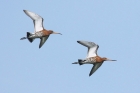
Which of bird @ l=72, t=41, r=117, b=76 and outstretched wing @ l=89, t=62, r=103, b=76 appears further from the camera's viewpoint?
outstretched wing @ l=89, t=62, r=103, b=76

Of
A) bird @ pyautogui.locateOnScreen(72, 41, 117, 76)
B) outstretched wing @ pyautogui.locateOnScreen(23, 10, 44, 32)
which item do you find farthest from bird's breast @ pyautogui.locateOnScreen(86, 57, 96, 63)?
outstretched wing @ pyautogui.locateOnScreen(23, 10, 44, 32)

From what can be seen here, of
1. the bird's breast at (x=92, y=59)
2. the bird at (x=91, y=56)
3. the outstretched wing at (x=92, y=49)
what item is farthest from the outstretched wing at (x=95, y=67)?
the outstretched wing at (x=92, y=49)

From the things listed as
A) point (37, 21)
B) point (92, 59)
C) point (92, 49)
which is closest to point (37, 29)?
point (37, 21)

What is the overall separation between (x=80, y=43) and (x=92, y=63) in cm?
599

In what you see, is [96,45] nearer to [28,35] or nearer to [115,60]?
[115,60]

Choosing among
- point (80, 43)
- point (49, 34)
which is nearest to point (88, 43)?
point (80, 43)

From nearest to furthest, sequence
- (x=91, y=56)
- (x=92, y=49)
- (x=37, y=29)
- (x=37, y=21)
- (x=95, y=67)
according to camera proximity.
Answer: (x=92, y=49), (x=91, y=56), (x=95, y=67), (x=37, y=29), (x=37, y=21)

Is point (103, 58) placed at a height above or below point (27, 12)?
below

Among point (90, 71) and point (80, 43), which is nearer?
point (80, 43)

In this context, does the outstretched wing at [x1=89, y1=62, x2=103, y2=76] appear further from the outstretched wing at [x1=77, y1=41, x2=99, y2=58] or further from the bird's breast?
the outstretched wing at [x1=77, y1=41, x2=99, y2=58]

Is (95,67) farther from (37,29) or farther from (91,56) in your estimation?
(37,29)

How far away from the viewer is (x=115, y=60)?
4636 inches

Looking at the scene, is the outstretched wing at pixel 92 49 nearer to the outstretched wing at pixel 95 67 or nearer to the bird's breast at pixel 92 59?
the bird's breast at pixel 92 59

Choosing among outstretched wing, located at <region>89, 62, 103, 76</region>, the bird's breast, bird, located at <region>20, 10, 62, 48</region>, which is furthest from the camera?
bird, located at <region>20, 10, 62, 48</region>
